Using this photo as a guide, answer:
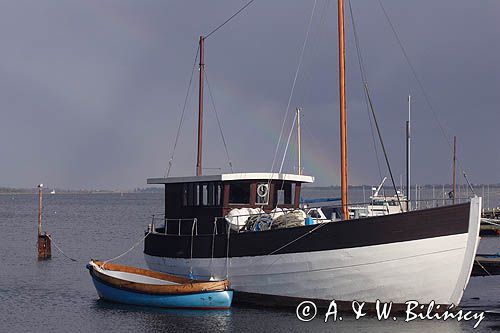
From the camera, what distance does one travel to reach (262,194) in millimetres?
27250

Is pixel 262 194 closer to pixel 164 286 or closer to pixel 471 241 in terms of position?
pixel 164 286

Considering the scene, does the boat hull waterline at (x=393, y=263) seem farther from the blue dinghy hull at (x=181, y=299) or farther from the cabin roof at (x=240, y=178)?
the cabin roof at (x=240, y=178)

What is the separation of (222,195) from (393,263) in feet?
24.7

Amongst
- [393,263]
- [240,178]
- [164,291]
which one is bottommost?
[164,291]

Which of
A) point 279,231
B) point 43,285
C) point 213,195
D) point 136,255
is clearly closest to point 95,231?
point 136,255

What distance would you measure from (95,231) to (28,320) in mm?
52503

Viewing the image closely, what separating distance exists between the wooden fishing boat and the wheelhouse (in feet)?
6.78

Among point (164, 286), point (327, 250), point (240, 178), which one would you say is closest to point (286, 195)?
point (240, 178)

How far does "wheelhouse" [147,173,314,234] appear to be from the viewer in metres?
26.7

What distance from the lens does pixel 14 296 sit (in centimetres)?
2948

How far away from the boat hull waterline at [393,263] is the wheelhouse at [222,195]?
429 cm

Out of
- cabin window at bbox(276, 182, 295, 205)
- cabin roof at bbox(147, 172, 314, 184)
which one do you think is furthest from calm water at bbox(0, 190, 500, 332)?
cabin window at bbox(276, 182, 295, 205)

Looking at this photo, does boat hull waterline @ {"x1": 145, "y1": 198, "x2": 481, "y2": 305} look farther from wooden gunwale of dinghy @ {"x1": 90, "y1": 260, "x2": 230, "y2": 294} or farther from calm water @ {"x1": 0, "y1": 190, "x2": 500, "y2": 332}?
wooden gunwale of dinghy @ {"x1": 90, "y1": 260, "x2": 230, "y2": 294}

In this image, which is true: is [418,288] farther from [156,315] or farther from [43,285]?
[43,285]
